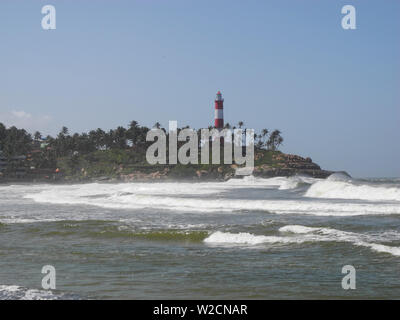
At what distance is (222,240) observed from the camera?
16.2 m

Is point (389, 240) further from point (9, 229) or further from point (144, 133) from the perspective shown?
point (144, 133)

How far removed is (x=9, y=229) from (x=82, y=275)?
997cm

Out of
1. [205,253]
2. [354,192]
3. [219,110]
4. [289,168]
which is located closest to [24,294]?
[205,253]

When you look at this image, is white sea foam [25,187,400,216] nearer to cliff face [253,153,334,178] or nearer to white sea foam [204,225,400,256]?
white sea foam [204,225,400,256]

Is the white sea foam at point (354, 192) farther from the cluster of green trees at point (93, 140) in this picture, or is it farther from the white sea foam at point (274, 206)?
the cluster of green trees at point (93, 140)

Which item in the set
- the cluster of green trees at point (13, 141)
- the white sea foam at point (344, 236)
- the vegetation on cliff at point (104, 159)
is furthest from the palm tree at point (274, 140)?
the white sea foam at point (344, 236)

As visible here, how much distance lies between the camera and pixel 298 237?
15.9 meters

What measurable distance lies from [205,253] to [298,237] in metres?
3.86

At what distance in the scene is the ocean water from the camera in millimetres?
9539

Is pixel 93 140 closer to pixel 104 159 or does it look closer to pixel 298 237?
pixel 104 159

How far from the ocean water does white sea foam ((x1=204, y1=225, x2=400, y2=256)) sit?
34 mm

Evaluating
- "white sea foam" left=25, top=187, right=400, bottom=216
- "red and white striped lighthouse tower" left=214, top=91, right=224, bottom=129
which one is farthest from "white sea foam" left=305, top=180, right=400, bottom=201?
"red and white striped lighthouse tower" left=214, top=91, right=224, bottom=129

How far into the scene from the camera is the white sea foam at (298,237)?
49.5ft
